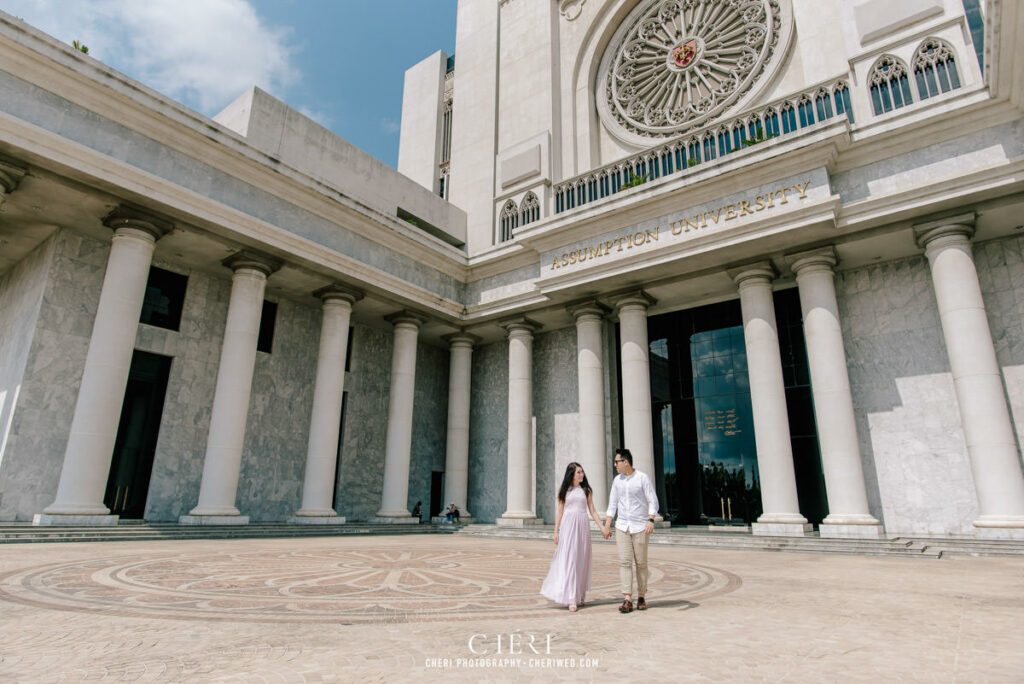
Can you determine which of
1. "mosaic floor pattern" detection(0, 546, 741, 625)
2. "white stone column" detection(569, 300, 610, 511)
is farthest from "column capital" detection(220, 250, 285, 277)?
"white stone column" detection(569, 300, 610, 511)

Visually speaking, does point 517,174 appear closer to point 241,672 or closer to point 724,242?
point 724,242

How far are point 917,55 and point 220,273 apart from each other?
2470 cm

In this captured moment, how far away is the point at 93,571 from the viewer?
771 centimetres

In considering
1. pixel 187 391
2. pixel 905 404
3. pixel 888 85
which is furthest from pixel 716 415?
pixel 187 391

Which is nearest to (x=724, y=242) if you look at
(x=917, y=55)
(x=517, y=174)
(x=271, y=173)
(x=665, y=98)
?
(x=917, y=55)

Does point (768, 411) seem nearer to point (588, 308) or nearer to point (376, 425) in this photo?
point (588, 308)

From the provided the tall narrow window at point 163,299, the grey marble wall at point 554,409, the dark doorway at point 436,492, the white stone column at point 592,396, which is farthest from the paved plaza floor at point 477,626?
the dark doorway at point 436,492

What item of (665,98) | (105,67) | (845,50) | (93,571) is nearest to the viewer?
(93,571)

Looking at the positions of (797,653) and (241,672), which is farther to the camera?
(797,653)

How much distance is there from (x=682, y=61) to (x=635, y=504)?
80.3ft

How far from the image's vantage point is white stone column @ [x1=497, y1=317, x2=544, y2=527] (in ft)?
70.9

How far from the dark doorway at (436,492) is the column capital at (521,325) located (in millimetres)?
7895

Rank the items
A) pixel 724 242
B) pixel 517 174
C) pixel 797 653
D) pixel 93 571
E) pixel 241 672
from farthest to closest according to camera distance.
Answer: pixel 517 174 < pixel 724 242 < pixel 93 571 < pixel 797 653 < pixel 241 672

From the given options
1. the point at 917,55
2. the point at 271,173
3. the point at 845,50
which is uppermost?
the point at 845,50
